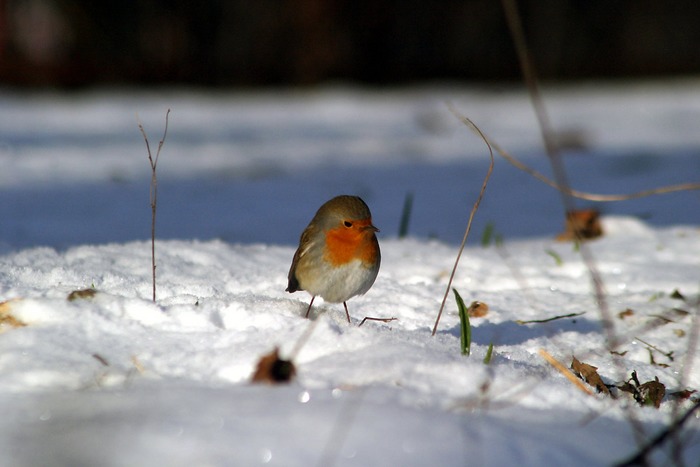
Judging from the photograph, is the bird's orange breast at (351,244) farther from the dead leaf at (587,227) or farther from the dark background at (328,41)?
the dark background at (328,41)

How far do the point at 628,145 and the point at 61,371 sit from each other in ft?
24.1

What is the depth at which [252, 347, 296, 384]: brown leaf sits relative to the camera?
1926 mm

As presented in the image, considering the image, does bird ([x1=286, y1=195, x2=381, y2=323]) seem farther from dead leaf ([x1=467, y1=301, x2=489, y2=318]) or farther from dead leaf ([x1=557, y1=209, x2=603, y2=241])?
dead leaf ([x1=557, y1=209, x2=603, y2=241])

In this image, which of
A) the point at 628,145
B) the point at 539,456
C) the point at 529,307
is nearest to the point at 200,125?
the point at 628,145

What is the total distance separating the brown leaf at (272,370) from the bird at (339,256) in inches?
30.7

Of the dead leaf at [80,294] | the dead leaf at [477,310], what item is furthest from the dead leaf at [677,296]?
the dead leaf at [80,294]

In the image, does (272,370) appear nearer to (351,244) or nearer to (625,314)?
(351,244)

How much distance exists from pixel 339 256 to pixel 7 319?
3.42 ft

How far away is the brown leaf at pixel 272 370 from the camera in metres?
1.93

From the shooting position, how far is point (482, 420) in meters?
1.80

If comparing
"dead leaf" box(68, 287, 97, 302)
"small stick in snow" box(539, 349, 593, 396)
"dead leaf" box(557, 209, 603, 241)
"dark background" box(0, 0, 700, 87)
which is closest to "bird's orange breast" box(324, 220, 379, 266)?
"small stick in snow" box(539, 349, 593, 396)

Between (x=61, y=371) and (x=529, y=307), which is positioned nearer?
(x=61, y=371)

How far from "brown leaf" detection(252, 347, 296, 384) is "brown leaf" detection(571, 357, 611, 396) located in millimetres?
949

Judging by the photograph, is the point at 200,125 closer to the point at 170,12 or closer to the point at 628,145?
the point at 170,12
